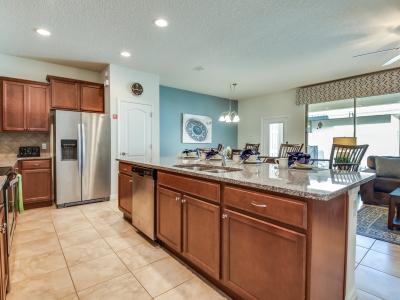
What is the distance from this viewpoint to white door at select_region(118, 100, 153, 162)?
14.6ft

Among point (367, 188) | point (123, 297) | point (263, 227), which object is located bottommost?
point (123, 297)

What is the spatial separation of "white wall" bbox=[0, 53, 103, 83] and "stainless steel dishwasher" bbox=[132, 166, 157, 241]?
3.02m

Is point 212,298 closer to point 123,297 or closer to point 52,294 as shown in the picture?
point 123,297

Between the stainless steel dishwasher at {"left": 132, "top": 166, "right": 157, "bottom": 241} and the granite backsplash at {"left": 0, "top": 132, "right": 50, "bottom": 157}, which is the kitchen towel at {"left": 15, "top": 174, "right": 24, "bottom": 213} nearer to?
the stainless steel dishwasher at {"left": 132, "top": 166, "right": 157, "bottom": 241}

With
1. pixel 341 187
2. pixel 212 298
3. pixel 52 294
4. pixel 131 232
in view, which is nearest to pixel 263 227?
pixel 341 187

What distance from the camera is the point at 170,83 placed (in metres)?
5.64

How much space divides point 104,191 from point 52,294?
8.68 feet

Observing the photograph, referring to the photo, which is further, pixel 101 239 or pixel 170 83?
pixel 170 83

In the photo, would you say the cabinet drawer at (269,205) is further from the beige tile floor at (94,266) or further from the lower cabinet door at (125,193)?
the lower cabinet door at (125,193)

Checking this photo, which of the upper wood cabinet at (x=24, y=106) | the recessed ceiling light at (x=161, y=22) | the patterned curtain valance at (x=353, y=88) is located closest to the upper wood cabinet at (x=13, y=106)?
the upper wood cabinet at (x=24, y=106)

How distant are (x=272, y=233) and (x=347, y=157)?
1942 millimetres

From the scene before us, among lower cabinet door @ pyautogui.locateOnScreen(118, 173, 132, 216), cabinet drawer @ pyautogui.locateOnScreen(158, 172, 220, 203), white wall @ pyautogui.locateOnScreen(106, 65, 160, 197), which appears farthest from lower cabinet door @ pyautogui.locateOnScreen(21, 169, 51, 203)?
cabinet drawer @ pyautogui.locateOnScreen(158, 172, 220, 203)

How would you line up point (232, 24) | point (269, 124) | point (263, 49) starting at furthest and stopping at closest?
point (269, 124), point (263, 49), point (232, 24)

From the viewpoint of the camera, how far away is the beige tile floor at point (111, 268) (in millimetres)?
1686
